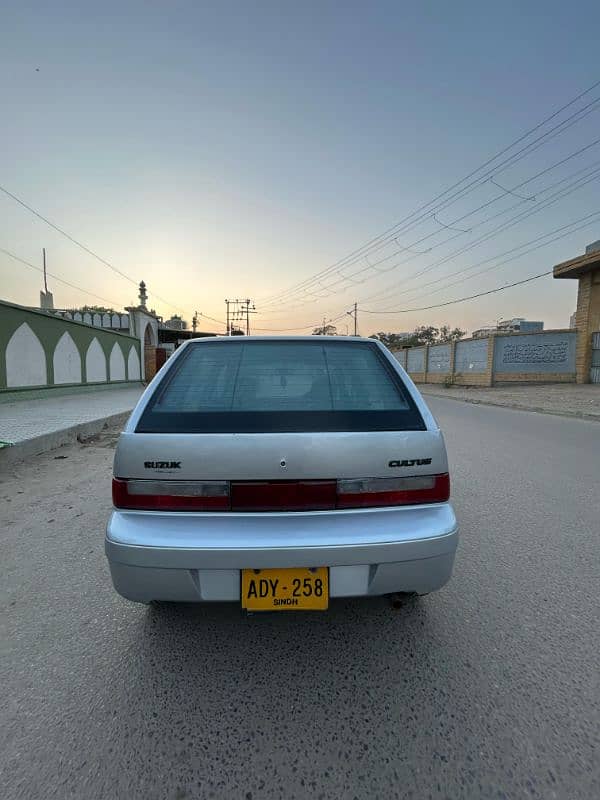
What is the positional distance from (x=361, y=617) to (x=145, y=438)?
1.44 metres

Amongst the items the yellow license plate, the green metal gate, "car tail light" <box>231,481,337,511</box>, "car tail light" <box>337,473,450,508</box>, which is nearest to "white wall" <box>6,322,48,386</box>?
"car tail light" <box>231,481,337,511</box>

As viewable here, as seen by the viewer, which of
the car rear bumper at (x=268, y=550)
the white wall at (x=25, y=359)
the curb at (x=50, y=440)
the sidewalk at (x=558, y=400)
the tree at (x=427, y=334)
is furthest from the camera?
the tree at (x=427, y=334)

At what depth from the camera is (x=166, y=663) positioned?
1.86 metres

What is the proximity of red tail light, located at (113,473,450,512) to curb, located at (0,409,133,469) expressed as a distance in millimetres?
4613

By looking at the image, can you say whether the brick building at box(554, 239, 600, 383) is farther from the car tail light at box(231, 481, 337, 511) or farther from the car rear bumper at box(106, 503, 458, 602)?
the car tail light at box(231, 481, 337, 511)

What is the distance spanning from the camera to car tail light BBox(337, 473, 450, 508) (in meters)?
1.80

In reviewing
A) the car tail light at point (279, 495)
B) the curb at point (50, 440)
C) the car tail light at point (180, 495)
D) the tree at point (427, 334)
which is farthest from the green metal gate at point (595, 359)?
the tree at point (427, 334)

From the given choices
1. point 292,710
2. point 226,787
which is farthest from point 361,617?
point 226,787

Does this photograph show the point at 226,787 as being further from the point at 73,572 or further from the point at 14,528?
the point at 14,528

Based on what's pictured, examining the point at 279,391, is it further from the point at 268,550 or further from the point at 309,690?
the point at 309,690

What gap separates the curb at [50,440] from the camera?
5.51 metres

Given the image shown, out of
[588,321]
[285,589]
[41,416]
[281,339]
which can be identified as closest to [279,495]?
[285,589]

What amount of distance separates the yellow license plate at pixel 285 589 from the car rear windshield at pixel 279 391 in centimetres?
58

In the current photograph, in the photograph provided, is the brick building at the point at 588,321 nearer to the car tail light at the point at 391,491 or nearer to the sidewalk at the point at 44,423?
the sidewalk at the point at 44,423
